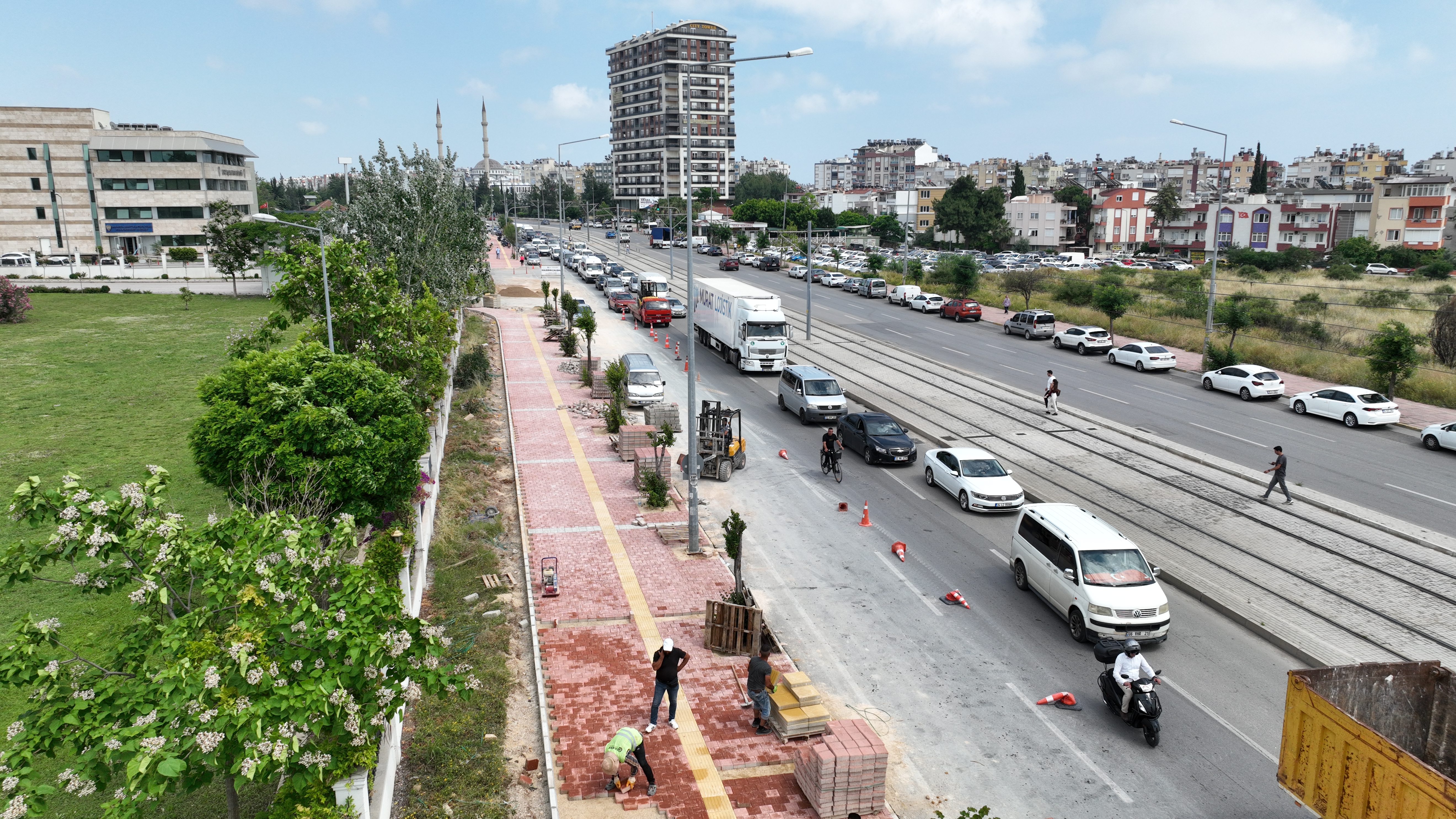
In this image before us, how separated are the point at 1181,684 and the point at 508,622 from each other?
1077 centimetres

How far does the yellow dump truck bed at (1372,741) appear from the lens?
8.57 meters

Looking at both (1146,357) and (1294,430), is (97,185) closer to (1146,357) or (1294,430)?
(1146,357)

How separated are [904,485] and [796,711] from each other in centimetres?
1217

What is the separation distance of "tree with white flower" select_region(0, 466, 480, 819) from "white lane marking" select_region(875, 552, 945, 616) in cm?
957

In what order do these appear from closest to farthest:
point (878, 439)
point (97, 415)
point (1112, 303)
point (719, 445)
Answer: point (719, 445)
point (878, 439)
point (97, 415)
point (1112, 303)

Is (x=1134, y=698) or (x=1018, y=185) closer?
(x=1134, y=698)

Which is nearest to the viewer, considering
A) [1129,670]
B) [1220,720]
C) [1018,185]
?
[1129,670]

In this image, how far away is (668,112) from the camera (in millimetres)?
155250

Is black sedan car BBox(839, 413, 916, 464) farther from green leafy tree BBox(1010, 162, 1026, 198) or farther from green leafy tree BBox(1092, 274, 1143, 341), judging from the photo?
green leafy tree BBox(1010, 162, 1026, 198)

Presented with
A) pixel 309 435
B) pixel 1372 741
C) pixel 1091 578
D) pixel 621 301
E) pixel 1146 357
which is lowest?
pixel 1091 578

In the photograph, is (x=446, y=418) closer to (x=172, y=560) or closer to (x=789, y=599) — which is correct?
(x=789, y=599)

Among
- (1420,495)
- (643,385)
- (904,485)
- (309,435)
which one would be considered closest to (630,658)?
(309,435)

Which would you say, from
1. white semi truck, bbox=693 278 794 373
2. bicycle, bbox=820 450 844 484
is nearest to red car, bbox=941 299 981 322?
white semi truck, bbox=693 278 794 373

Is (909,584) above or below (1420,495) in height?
below
